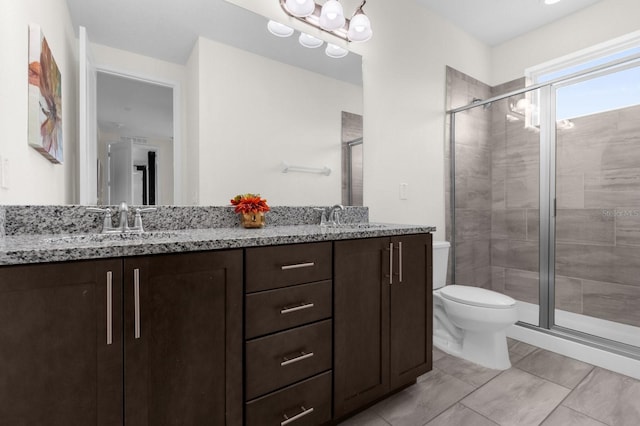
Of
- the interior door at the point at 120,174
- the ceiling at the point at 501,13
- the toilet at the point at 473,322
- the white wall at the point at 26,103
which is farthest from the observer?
the ceiling at the point at 501,13

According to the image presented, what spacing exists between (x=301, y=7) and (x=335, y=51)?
343mm

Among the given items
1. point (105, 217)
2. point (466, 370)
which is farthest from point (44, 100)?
point (466, 370)

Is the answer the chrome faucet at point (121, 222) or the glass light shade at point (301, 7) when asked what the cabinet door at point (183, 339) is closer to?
the chrome faucet at point (121, 222)

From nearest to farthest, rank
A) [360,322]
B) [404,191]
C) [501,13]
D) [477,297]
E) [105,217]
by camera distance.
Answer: [105,217] < [360,322] < [477,297] < [404,191] < [501,13]

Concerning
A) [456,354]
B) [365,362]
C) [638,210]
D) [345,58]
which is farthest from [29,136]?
[638,210]

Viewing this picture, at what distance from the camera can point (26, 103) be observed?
1.08 metres

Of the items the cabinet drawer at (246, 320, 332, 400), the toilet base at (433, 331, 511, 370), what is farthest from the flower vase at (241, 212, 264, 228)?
the toilet base at (433, 331, 511, 370)

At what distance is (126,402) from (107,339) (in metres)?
0.19

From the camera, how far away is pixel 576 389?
1.72 m

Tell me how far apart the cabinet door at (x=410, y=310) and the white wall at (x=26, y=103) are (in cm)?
143

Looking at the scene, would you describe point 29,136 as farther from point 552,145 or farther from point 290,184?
point 552,145

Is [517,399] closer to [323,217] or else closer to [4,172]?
[323,217]

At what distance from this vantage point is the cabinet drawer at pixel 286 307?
43.6 inches

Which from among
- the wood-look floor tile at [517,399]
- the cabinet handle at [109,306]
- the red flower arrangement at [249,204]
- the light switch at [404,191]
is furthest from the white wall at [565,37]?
the cabinet handle at [109,306]
